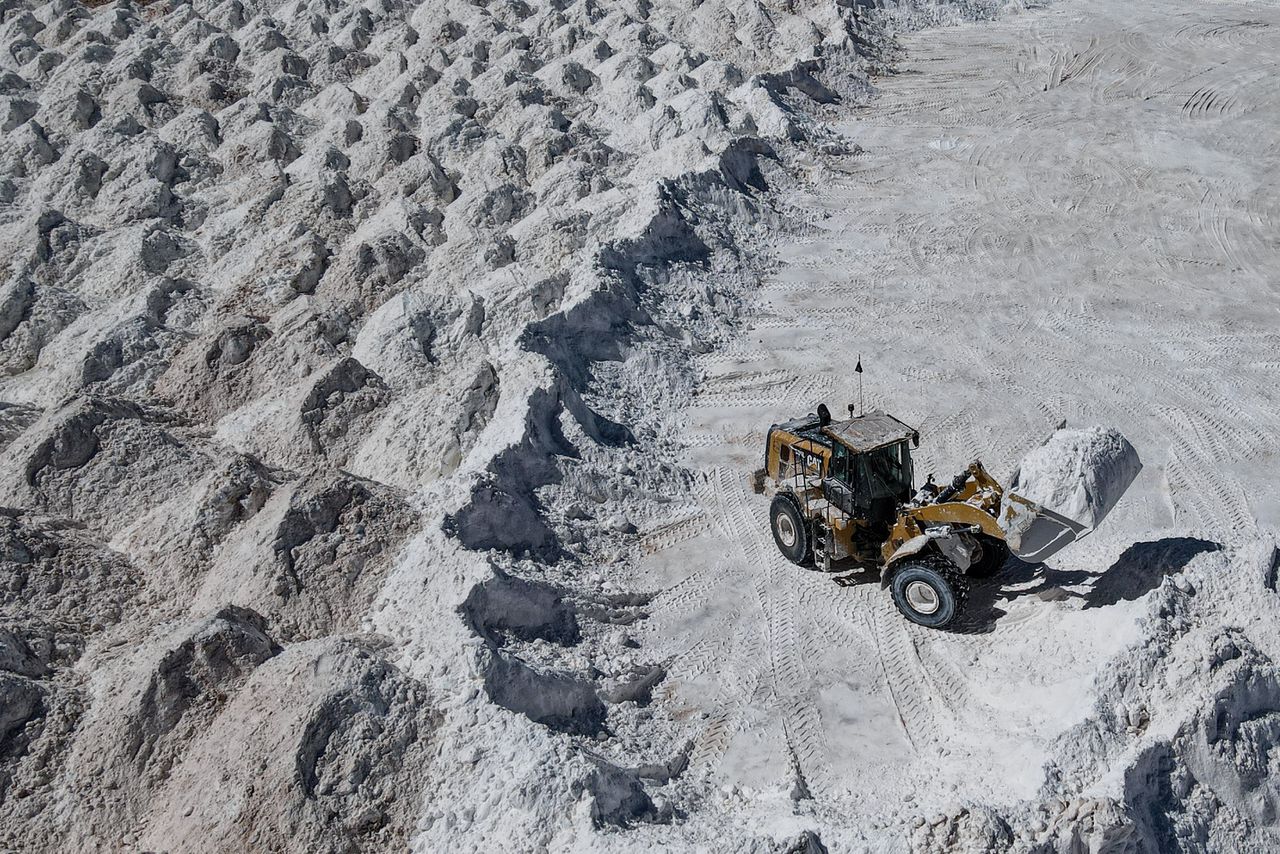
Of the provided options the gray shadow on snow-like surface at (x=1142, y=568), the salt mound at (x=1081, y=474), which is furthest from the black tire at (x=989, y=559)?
the gray shadow on snow-like surface at (x=1142, y=568)

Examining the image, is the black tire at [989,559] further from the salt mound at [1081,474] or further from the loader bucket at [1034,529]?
the salt mound at [1081,474]

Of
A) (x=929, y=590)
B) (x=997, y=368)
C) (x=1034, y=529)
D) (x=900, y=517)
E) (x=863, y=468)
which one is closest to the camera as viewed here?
(x=1034, y=529)

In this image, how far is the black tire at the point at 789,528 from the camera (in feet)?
34.0

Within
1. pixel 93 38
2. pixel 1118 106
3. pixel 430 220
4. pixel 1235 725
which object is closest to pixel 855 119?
pixel 1118 106

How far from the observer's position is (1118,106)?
838 inches

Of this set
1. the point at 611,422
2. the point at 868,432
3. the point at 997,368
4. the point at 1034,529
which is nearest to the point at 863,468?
the point at 868,432

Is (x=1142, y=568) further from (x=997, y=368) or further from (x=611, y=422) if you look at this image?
(x=611, y=422)

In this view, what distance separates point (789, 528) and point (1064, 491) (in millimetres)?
2601

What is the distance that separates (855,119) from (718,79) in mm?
2931

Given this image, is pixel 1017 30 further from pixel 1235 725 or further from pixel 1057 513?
pixel 1235 725

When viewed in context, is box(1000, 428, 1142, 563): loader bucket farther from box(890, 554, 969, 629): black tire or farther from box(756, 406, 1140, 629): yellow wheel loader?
box(890, 554, 969, 629): black tire

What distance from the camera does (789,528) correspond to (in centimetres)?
1055

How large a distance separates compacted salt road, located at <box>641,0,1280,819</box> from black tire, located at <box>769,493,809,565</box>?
20 centimetres

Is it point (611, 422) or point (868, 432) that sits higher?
point (868, 432)
